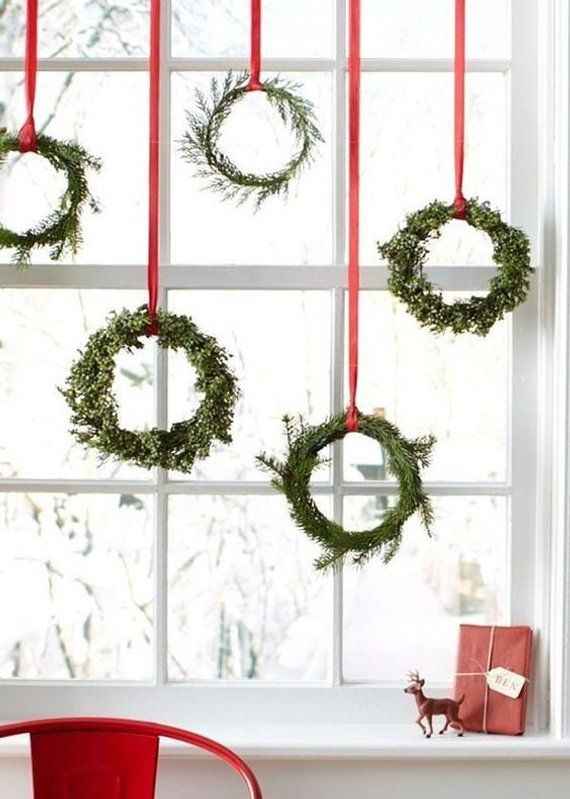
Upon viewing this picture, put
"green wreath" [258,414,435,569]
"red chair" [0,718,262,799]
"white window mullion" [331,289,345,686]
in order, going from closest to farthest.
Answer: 1. "red chair" [0,718,262,799]
2. "green wreath" [258,414,435,569]
3. "white window mullion" [331,289,345,686]

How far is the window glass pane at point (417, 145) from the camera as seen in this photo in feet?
8.17

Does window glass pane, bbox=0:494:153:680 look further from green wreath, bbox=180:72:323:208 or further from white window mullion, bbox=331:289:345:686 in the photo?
green wreath, bbox=180:72:323:208

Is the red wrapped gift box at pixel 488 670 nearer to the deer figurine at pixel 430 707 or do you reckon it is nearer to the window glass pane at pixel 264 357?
the deer figurine at pixel 430 707

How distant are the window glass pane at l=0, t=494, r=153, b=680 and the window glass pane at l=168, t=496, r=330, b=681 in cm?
8

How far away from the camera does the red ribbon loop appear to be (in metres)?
2.34

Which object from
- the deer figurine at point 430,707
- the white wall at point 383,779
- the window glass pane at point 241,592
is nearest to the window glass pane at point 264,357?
the window glass pane at point 241,592

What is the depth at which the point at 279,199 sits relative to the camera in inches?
97.9

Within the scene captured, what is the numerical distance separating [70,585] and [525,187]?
137 cm

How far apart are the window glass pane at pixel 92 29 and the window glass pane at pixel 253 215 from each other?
14 cm

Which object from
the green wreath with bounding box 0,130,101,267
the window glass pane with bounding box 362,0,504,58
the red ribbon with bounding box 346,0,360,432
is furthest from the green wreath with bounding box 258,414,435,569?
the window glass pane with bounding box 362,0,504,58

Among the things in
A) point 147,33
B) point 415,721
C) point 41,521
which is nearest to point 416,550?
point 415,721

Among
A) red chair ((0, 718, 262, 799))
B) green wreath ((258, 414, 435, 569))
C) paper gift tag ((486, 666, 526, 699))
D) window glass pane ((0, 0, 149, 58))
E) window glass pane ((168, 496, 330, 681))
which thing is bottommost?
red chair ((0, 718, 262, 799))

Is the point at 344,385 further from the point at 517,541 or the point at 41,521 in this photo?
the point at 41,521

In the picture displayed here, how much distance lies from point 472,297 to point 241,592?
0.84 meters
